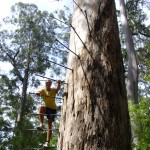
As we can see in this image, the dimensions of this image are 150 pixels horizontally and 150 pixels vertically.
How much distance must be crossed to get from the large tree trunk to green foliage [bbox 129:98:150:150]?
472cm

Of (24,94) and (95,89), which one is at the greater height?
(24,94)

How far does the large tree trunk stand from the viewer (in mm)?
2076

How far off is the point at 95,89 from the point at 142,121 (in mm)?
5058

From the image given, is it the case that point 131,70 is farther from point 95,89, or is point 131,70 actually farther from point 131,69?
point 95,89

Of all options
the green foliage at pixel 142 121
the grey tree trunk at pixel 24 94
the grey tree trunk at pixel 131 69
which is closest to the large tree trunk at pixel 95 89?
the green foliage at pixel 142 121

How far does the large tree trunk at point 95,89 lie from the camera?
2.08 meters

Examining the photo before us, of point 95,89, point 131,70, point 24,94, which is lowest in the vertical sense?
point 95,89

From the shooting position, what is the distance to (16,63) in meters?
21.4

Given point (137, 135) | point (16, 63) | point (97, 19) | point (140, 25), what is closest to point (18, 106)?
point (16, 63)

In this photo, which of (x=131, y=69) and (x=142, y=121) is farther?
(x=131, y=69)

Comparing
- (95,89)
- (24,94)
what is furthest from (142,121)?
(24,94)

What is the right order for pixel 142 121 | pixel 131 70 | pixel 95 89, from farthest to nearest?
1. pixel 131 70
2. pixel 142 121
3. pixel 95 89

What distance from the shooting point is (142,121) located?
7004 millimetres

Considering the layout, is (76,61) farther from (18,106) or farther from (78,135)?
(18,106)
